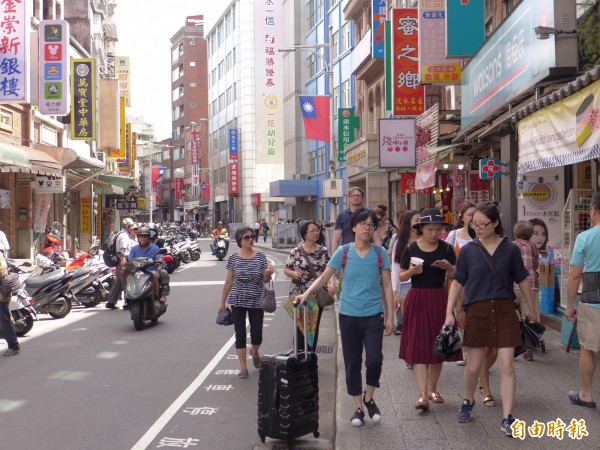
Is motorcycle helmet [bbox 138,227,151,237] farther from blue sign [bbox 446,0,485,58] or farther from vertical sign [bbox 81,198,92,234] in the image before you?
vertical sign [bbox 81,198,92,234]

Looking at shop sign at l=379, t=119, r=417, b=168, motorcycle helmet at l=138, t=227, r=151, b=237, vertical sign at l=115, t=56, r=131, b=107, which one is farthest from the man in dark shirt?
vertical sign at l=115, t=56, r=131, b=107

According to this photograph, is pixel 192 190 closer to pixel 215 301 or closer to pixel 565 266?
pixel 215 301

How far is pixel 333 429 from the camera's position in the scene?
21.5ft

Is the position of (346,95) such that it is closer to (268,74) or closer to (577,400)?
(268,74)

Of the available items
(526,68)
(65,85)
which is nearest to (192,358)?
(526,68)

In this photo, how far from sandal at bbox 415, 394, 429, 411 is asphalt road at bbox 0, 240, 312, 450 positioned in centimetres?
146

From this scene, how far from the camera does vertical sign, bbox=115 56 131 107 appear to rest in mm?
59406

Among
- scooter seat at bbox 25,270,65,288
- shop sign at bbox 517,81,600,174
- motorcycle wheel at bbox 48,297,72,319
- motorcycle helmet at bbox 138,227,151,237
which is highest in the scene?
shop sign at bbox 517,81,600,174

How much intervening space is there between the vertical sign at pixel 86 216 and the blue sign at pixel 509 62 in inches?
1002

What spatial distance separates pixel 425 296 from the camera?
22.2 feet

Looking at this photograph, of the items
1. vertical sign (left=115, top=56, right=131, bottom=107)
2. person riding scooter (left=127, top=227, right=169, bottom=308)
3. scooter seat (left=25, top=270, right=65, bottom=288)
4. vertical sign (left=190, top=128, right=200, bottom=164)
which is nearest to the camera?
person riding scooter (left=127, top=227, right=169, bottom=308)

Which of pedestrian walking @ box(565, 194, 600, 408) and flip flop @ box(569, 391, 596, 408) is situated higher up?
pedestrian walking @ box(565, 194, 600, 408)

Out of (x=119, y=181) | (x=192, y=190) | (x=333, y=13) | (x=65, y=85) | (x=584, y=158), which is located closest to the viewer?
(x=584, y=158)

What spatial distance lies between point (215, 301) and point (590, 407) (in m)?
11.2
